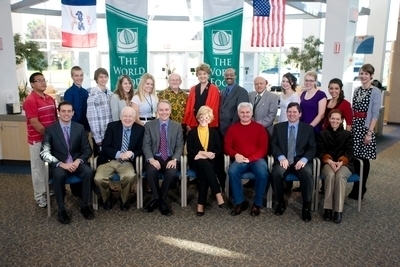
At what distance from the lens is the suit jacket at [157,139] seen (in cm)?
410

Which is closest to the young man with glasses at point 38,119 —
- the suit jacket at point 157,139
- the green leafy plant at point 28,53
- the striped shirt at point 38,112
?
the striped shirt at point 38,112

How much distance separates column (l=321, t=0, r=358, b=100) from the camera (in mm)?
5828

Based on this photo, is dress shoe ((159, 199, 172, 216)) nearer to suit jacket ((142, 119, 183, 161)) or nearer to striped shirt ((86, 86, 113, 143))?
suit jacket ((142, 119, 183, 161))

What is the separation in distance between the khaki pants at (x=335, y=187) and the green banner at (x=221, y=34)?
7.06 feet

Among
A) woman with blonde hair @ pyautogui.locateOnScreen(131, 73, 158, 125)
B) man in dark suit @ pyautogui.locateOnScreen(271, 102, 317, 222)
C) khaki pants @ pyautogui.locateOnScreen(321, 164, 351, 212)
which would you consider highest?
woman with blonde hair @ pyautogui.locateOnScreen(131, 73, 158, 125)

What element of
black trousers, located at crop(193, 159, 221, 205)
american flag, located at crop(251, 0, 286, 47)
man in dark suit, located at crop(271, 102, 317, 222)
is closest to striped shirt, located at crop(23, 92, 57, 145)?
black trousers, located at crop(193, 159, 221, 205)

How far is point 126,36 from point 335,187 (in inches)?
139

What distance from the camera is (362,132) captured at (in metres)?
4.43

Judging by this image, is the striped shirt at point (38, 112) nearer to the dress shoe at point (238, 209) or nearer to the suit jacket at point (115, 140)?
the suit jacket at point (115, 140)

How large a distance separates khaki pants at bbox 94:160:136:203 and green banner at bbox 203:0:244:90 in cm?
211

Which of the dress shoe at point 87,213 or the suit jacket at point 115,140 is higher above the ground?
the suit jacket at point 115,140

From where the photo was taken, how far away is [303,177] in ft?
12.5

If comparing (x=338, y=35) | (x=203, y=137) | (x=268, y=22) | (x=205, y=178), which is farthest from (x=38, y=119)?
(x=338, y=35)

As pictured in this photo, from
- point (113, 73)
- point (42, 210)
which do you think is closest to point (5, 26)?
point (113, 73)
